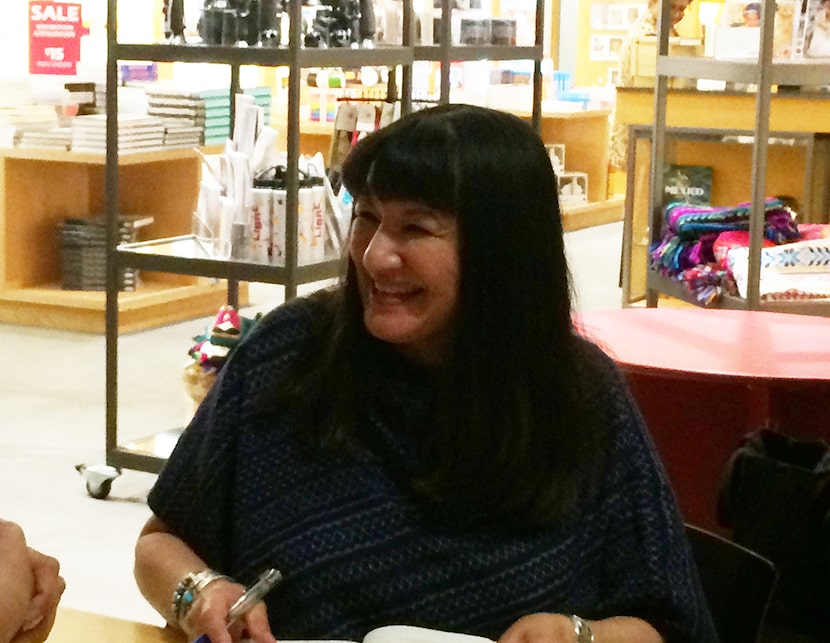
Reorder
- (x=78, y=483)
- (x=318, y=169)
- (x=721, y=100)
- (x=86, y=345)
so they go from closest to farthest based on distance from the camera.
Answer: (x=318, y=169)
(x=78, y=483)
(x=721, y=100)
(x=86, y=345)

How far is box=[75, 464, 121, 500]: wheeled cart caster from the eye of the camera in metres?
4.27

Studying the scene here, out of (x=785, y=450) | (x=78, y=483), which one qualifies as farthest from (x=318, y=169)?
(x=785, y=450)

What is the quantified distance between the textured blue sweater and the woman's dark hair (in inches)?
1.3

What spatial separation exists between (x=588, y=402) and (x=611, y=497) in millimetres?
116

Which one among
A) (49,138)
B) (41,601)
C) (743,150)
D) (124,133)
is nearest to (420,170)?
(41,601)

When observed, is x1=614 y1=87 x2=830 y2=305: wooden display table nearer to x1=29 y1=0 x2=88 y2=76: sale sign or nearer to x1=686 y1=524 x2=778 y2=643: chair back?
x1=29 y1=0 x2=88 y2=76: sale sign

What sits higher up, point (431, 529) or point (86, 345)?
point (431, 529)

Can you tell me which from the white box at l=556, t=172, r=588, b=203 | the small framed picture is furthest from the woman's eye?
the small framed picture

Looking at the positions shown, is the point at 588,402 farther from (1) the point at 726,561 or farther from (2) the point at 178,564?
(2) the point at 178,564

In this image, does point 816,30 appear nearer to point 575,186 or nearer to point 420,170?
point 420,170

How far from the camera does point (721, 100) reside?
5742 millimetres

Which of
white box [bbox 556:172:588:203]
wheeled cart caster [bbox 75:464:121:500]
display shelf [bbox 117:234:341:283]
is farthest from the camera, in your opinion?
white box [bbox 556:172:588:203]

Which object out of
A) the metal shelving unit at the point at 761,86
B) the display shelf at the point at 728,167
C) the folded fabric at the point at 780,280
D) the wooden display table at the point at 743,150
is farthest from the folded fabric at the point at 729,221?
the wooden display table at the point at 743,150

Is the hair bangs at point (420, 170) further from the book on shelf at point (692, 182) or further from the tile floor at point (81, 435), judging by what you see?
the book on shelf at point (692, 182)
